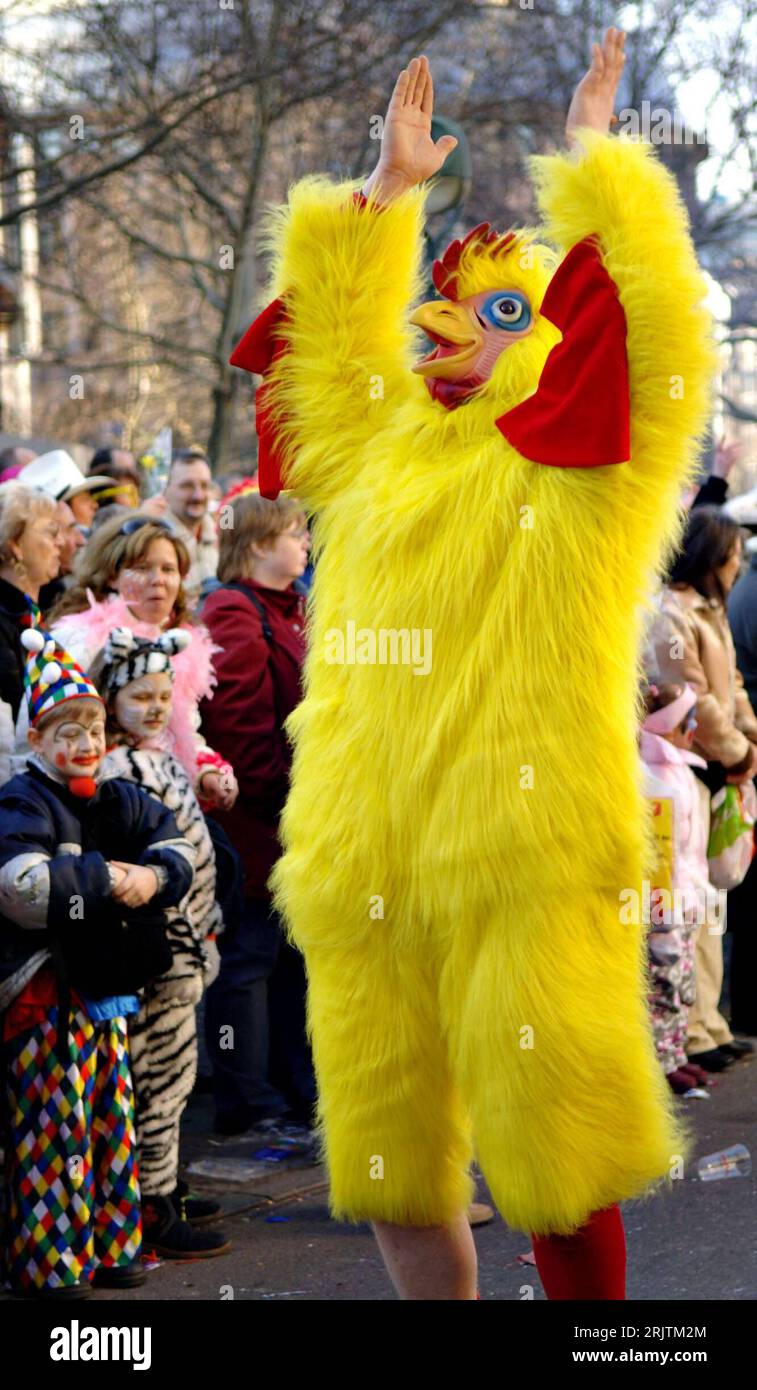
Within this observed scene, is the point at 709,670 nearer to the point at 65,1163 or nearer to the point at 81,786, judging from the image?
the point at 81,786

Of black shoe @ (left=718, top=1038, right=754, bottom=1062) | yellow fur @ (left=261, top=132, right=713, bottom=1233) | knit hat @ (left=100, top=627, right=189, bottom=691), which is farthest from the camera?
black shoe @ (left=718, top=1038, right=754, bottom=1062)

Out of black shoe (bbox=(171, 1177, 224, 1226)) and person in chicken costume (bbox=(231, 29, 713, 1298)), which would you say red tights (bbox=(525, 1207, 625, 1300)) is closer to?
person in chicken costume (bbox=(231, 29, 713, 1298))

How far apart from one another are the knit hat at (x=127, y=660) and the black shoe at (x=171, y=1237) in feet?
4.50

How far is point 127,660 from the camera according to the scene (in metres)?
4.86

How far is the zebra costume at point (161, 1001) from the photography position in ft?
15.5

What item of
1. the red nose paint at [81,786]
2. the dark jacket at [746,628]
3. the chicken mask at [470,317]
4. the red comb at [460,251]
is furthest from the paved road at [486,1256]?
the dark jacket at [746,628]

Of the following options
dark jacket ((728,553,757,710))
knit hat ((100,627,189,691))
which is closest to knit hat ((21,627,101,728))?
knit hat ((100,627,189,691))

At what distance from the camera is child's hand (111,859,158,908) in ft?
14.1

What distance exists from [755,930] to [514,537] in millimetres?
4591

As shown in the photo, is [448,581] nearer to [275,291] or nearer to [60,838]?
[275,291]

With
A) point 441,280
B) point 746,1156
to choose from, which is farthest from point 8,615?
point 746,1156

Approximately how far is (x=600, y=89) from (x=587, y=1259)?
209 centimetres

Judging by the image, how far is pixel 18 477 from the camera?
793cm

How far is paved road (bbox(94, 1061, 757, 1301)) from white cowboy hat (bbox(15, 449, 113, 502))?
3.43m
